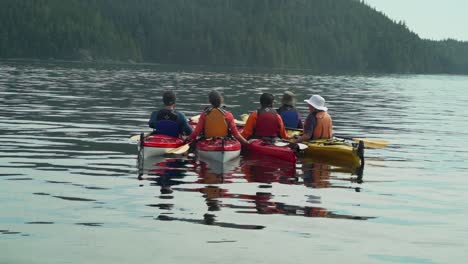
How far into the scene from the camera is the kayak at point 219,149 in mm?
21720

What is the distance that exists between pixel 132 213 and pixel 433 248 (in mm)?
5646

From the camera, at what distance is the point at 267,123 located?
2325 centimetres

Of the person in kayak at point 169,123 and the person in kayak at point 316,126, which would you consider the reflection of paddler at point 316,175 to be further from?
the person in kayak at point 169,123

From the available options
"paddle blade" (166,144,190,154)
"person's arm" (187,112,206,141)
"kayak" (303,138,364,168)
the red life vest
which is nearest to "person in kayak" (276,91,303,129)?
"kayak" (303,138,364,168)

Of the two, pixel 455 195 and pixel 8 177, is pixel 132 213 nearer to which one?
pixel 8 177

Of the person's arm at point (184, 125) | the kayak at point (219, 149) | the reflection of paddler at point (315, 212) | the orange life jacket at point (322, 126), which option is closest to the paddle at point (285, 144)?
the kayak at point (219, 149)

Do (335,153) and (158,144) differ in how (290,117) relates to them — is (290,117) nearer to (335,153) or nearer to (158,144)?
(335,153)

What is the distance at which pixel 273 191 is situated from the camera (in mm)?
17500

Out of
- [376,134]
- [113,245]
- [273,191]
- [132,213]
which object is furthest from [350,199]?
[376,134]

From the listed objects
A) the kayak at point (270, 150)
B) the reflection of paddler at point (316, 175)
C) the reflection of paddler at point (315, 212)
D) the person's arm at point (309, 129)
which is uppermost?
the person's arm at point (309, 129)

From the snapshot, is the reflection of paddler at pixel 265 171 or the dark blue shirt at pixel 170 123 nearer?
the reflection of paddler at pixel 265 171

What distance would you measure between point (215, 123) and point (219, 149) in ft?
3.64

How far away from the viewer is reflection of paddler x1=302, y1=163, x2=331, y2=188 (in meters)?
19.1

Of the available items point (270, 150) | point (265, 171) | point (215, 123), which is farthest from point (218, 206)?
point (270, 150)
